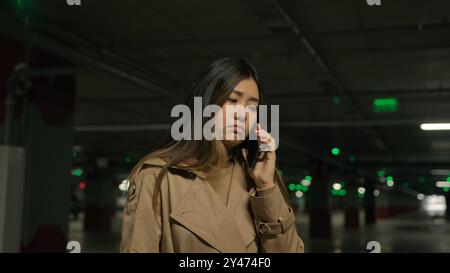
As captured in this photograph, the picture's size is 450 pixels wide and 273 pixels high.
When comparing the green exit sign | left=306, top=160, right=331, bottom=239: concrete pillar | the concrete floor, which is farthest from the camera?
left=306, top=160, right=331, bottom=239: concrete pillar

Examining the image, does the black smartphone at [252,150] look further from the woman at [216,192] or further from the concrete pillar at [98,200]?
the concrete pillar at [98,200]

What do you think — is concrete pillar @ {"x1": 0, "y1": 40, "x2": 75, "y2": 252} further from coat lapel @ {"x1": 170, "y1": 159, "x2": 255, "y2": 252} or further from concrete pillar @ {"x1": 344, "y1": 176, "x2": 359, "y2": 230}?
concrete pillar @ {"x1": 344, "y1": 176, "x2": 359, "y2": 230}

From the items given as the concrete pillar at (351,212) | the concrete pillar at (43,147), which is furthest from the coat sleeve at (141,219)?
the concrete pillar at (351,212)

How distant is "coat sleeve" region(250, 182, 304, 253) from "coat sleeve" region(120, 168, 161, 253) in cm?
28

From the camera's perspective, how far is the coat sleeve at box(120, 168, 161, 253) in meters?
1.41

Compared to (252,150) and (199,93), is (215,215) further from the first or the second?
(199,93)

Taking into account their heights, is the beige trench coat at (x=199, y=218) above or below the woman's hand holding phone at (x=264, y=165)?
below

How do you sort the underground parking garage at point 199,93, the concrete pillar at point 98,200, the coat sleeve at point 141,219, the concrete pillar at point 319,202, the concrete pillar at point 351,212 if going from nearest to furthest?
the coat sleeve at point 141,219, the underground parking garage at point 199,93, the concrete pillar at point 319,202, the concrete pillar at point 98,200, the concrete pillar at point 351,212

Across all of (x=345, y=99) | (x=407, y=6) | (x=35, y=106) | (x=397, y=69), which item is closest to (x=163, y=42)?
(x=35, y=106)

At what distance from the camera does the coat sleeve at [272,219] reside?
1.52 m

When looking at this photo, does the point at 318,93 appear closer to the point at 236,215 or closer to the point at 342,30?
the point at 342,30

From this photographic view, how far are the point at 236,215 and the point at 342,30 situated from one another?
646cm

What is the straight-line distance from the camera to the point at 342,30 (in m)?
7.57

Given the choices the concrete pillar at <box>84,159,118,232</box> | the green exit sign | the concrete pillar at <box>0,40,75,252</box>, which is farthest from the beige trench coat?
the concrete pillar at <box>84,159,118,232</box>
